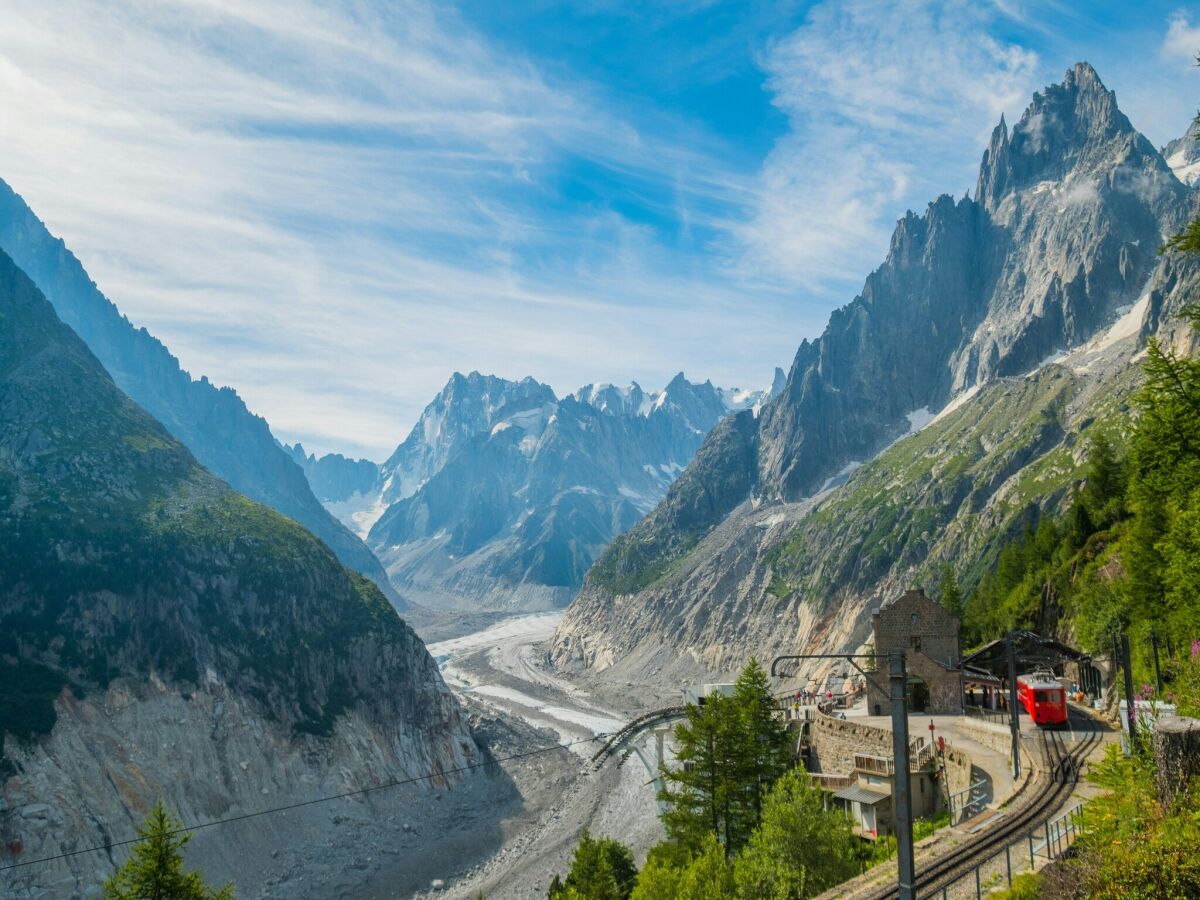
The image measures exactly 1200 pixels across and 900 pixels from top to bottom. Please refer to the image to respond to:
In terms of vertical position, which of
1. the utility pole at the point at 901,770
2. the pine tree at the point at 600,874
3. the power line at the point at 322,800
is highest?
the utility pole at the point at 901,770

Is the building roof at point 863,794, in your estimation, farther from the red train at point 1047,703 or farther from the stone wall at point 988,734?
the red train at point 1047,703

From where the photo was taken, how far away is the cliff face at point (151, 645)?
220 feet

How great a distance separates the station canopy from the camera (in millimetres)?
57688

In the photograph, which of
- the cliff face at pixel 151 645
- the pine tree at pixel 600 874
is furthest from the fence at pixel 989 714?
the cliff face at pixel 151 645

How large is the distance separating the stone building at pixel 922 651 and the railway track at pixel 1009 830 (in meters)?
20.7

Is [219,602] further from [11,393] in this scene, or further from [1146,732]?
[1146,732]

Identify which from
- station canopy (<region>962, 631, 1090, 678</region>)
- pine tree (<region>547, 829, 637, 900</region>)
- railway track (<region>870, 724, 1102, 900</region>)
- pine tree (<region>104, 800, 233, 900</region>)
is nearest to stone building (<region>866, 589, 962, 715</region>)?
station canopy (<region>962, 631, 1090, 678</region>)

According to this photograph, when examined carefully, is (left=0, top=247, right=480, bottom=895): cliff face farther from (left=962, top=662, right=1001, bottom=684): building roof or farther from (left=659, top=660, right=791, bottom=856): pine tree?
(left=962, top=662, right=1001, bottom=684): building roof

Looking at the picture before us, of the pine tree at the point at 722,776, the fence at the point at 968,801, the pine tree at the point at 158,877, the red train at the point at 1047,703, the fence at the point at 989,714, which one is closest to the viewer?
the pine tree at the point at 158,877

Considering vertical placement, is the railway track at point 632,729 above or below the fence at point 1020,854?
below

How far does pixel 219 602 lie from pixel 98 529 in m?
15.7

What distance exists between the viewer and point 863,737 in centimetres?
4500

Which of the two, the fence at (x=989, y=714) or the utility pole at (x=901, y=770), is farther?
the fence at (x=989, y=714)

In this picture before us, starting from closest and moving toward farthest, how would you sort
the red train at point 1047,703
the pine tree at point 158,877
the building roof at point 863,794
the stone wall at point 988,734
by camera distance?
1. the pine tree at point 158,877
2. the building roof at point 863,794
3. the stone wall at point 988,734
4. the red train at point 1047,703
